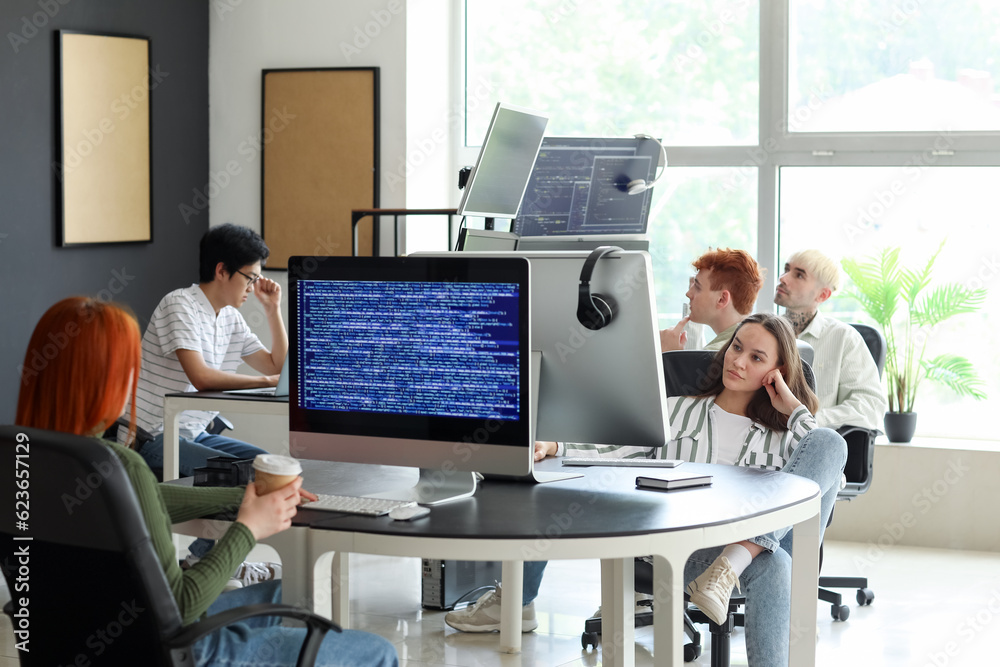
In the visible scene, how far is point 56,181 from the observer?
488 cm

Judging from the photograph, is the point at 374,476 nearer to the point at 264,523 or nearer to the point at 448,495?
the point at 448,495

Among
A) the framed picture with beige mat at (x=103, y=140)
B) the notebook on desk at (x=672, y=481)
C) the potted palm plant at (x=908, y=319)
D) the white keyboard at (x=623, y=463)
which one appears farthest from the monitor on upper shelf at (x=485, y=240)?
the framed picture with beige mat at (x=103, y=140)

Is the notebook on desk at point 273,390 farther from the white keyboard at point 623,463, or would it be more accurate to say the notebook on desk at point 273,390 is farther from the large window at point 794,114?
the large window at point 794,114

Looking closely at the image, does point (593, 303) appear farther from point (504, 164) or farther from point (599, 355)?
point (504, 164)

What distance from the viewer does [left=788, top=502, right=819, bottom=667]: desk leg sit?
238 cm

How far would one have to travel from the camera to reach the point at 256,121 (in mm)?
5727

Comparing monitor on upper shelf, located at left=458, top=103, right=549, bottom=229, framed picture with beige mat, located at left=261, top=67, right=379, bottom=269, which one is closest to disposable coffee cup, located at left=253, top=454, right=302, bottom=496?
monitor on upper shelf, located at left=458, top=103, right=549, bottom=229

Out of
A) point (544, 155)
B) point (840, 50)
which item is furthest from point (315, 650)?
point (840, 50)

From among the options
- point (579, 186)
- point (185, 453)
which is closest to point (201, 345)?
point (185, 453)

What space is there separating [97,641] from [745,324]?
6.09 ft

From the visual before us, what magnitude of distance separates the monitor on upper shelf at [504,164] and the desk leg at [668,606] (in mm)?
1581

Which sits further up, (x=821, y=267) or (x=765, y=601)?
(x=821, y=267)

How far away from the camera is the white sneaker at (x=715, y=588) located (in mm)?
2480

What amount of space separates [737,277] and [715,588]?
1329 mm
